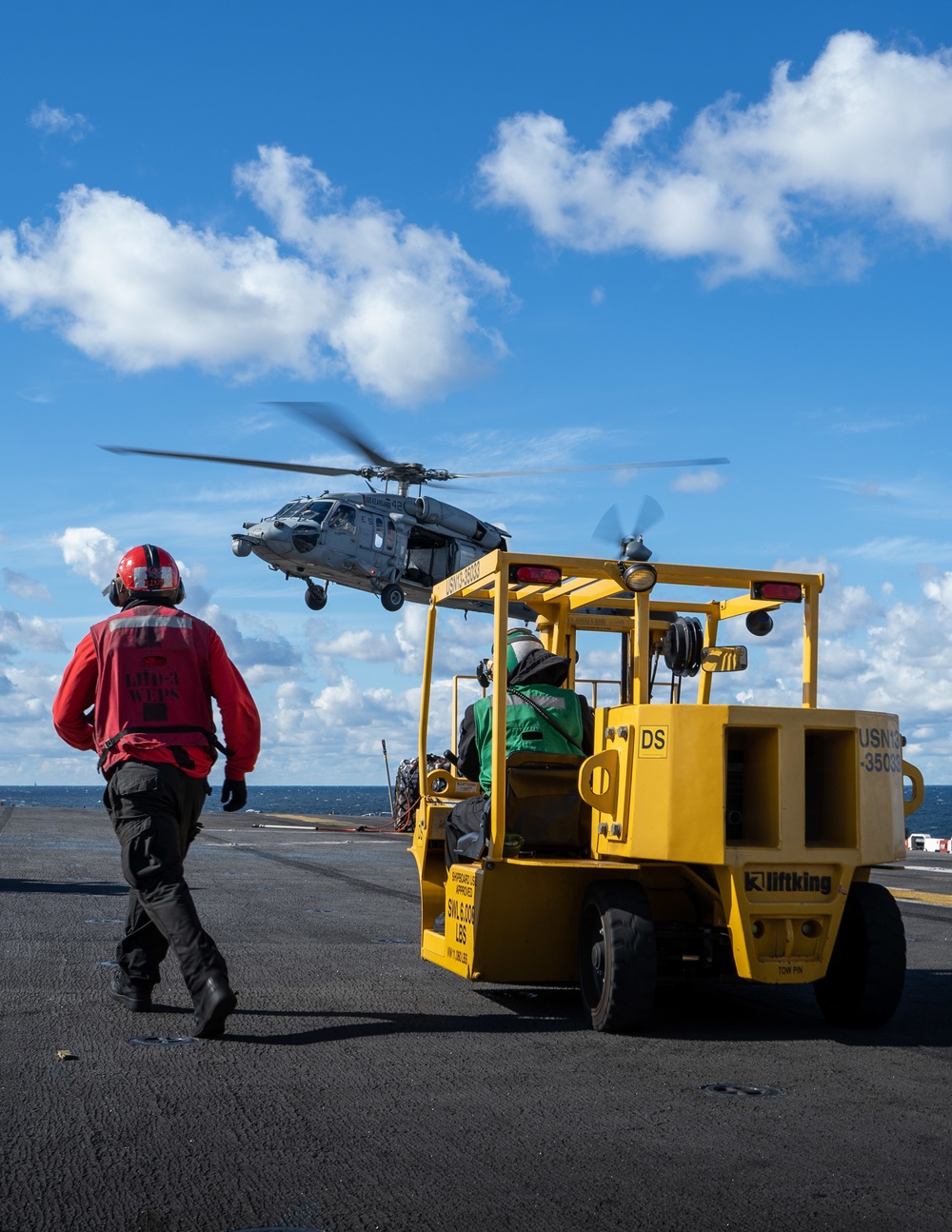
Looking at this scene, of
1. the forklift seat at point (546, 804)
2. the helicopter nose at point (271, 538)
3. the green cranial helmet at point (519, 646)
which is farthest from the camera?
the helicopter nose at point (271, 538)

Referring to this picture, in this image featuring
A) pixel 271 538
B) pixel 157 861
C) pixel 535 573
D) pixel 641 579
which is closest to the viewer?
pixel 157 861

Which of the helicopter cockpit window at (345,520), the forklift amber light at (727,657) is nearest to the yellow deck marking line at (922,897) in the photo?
the forklift amber light at (727,657)

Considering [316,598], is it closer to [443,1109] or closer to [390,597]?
[390,597]

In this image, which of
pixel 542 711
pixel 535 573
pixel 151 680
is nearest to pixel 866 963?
pixel 542 711

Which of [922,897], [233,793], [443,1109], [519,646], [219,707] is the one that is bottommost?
[443,1109]

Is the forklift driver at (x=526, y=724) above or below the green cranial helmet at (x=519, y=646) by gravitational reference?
below

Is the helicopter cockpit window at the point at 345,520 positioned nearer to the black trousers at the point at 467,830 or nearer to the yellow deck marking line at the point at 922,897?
the yellow deck marking line at the point at 922,897

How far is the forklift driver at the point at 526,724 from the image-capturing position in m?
6.29

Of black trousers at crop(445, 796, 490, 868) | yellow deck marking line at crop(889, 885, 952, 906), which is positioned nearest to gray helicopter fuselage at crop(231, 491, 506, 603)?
yellow deck marking line at crop(889, 885, 952, 906)

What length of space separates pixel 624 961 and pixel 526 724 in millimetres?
1314

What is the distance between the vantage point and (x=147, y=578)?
19.5ft

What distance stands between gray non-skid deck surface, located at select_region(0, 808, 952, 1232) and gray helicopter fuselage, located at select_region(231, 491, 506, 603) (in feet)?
65.2

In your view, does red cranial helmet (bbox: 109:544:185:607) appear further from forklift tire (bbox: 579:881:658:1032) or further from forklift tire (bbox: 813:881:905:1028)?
forklift tire (bbox: 813:881:905:1028)

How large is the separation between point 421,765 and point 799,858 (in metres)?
2.51
